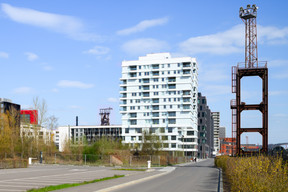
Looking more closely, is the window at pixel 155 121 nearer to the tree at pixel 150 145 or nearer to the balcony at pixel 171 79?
the balcony at pixel 171 79

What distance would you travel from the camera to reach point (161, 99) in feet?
408

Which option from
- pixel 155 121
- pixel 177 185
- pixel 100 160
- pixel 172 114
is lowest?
pixel 100 160

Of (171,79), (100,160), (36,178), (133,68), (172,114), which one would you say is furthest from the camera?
(133,68)

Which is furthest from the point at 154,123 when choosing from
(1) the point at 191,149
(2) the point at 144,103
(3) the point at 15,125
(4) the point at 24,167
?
(4) the point at 24,167

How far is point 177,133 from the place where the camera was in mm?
120000

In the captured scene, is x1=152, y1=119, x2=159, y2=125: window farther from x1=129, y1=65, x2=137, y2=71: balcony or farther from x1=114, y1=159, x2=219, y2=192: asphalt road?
x1=114, y1=159, x2=219, y2=192: asphalt road

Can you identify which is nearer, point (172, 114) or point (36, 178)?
point (36, 178)

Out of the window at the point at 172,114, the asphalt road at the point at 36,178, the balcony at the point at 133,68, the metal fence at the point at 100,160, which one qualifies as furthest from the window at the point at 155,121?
the asphalt road at the point at 36,178

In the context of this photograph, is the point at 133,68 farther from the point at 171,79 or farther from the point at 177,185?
the point at 177,185

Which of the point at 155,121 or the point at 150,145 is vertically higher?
the point at 155,121

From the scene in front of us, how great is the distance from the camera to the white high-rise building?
121250mm

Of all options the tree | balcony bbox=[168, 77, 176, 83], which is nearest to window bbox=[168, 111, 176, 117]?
balcony bbox=[168, 77, 176, 83]

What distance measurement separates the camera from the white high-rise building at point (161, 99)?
12125cm

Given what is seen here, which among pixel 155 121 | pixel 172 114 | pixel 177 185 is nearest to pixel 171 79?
pixel 172 114
